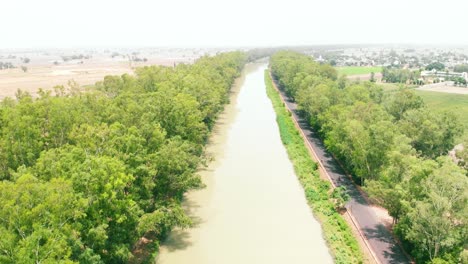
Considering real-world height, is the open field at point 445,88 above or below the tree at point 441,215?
below

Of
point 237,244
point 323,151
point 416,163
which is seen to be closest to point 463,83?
point 323,151

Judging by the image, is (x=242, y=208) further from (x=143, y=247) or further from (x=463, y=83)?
(x=463, y=83)

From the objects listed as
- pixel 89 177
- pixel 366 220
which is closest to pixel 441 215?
pixel 366 220

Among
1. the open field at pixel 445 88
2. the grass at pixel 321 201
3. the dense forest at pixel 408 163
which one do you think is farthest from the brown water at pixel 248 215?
the open field at pixel 445 88

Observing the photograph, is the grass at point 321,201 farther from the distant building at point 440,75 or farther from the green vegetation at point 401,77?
the distant building at point 440,75

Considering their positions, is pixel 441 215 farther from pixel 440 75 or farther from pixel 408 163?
pixel 440 75

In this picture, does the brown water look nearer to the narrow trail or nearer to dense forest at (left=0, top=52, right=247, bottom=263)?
dense forest at (left=0, top=52, right=247, bottom=263)
